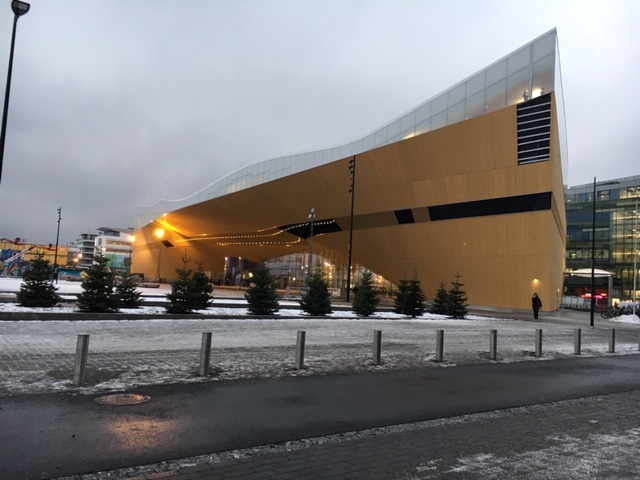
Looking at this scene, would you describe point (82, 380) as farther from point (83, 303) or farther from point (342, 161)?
point (342, 161)

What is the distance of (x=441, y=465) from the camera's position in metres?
4.76

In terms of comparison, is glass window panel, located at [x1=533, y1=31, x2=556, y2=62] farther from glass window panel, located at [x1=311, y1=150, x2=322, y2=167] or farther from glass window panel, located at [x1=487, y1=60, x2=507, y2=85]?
glass window panel, located at [x1=311, y1=150, x2=322, y2=167]

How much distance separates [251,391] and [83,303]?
38.0 feet

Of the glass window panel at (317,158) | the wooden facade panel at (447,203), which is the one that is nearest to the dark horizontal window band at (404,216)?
the wooden facade panel at (447,203)

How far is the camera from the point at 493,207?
3456 centimetres

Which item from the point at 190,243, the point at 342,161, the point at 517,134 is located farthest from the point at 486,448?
the point at 190,243

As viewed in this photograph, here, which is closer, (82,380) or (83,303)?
(82,380)

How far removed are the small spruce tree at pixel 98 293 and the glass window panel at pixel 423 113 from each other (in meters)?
27.5

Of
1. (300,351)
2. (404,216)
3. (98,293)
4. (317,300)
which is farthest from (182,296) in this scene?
(404,216)

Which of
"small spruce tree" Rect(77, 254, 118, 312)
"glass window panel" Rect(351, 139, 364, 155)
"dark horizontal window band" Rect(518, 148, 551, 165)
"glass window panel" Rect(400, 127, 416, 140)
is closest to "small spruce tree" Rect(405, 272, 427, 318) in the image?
"dark horizontal window band" Rect(518, 148, 551, 165)

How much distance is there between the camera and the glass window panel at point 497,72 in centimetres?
3303

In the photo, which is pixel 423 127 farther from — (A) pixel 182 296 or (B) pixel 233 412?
(B) pixel 233 412

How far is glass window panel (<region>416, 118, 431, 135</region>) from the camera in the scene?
121 feet

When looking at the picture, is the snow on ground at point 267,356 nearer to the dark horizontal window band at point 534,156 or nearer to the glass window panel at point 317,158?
the dark horizontal window band at point 534,156
